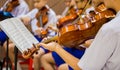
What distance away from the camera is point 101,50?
125cm

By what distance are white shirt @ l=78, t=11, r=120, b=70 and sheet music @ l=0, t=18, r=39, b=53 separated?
1.04m

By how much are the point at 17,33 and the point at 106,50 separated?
4.37ft

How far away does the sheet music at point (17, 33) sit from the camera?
91.3 inches

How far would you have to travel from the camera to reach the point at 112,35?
1208 mm

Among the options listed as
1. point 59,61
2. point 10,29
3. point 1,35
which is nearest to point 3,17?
point 10,29

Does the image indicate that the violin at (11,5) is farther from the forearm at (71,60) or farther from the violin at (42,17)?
the forearm at (71,60)

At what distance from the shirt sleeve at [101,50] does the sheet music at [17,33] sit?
1.03 meters

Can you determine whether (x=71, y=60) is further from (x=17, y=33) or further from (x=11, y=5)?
(x=11, y=5)

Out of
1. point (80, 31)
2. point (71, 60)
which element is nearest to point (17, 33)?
point (80, 31)

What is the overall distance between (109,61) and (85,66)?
12cm

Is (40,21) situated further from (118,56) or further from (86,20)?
(118,56)

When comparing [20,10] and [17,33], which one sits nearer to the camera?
[17,33]

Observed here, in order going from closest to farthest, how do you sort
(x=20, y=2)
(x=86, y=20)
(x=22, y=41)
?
(x=86, y=20) → (x=22, y=41) → (x=20, y=2)

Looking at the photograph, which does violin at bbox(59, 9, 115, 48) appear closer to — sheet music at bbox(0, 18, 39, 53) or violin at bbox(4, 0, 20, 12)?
sheet music at bbox(0, 18, 39, 53)
